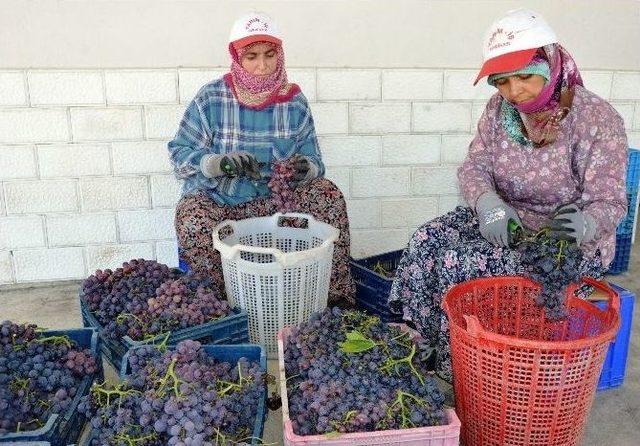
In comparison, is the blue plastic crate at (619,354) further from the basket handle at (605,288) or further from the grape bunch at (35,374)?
the grape bunch at (35,374)

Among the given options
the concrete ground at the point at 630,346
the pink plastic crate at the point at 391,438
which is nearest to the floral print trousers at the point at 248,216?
the concrete ground at the point at 630,346

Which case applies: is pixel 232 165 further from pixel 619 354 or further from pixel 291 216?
pixel 619 354

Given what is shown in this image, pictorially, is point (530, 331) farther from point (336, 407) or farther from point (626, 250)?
point (626, 250)

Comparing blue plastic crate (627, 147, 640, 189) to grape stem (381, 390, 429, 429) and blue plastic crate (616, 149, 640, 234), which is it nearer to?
blue plastic crate (616, 149, 640, 234)

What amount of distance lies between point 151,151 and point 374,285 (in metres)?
1.38

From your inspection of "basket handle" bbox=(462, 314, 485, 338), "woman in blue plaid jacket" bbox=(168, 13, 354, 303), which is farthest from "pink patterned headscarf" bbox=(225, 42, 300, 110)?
"basket handle" bbox=(462, 314, 485, 338)

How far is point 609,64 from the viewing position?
3502mm

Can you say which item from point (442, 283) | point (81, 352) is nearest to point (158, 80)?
point (81, 352)

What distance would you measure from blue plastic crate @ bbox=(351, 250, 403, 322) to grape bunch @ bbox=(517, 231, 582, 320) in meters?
0.73

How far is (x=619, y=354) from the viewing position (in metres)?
2.23

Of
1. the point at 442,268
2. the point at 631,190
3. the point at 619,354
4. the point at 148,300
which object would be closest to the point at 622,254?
the point at 631,190

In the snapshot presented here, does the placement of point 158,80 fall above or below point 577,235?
above

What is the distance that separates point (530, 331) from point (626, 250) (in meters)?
1.67

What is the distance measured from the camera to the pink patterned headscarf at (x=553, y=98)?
205cm
